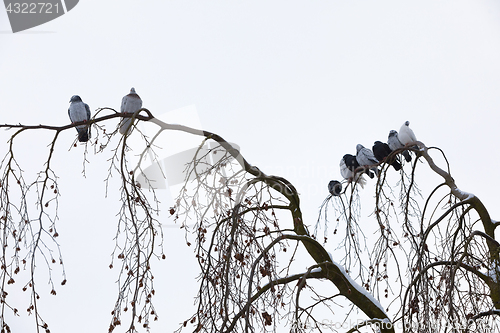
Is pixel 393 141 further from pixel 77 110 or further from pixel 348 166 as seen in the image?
pixel 77 110

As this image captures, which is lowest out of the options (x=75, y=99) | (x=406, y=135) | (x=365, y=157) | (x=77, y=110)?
(x=406, y=135)

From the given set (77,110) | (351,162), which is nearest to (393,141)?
(351,162)

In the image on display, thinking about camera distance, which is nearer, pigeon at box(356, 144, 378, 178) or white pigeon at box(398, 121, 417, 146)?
white pigeon at box(398, 121, 417, 146)

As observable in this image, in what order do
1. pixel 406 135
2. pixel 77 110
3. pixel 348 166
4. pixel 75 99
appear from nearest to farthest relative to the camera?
1. pixel 77 110
2. pixel 75 99
3. pixel 406 135
4. pixel 348 166

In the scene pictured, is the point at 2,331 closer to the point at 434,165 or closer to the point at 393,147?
the point at 434,165

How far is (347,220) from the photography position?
3.47 m

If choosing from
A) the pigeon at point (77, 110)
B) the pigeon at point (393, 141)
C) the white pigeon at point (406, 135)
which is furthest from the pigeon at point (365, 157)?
the pigeon at point (77, 110)

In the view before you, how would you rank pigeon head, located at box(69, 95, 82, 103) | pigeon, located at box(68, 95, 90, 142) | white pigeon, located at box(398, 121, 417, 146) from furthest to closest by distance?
white pigeon, located at box(398, 121, 417, 146), pigeon head, located at box(69, 95, 82, 103), pigeon, located at box(68, 95, 90, 142)

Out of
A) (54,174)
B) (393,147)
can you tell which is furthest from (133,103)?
(393,147)

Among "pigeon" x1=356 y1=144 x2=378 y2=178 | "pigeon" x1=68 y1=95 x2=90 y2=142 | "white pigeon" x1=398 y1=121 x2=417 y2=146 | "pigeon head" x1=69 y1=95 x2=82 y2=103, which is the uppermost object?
"pigeon head" x1=69 y1=95 x2=82 y2=103

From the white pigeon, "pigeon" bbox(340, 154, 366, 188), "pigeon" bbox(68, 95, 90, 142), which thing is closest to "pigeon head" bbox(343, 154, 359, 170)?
"pigeon" bbox(340, 154, 366, 188)

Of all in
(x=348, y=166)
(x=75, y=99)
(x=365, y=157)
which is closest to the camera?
(x=75, y=99)

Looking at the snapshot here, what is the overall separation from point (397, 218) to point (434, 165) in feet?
2.01

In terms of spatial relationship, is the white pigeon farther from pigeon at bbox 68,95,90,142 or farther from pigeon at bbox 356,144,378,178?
pigeon at bbox 68,95,90,142
